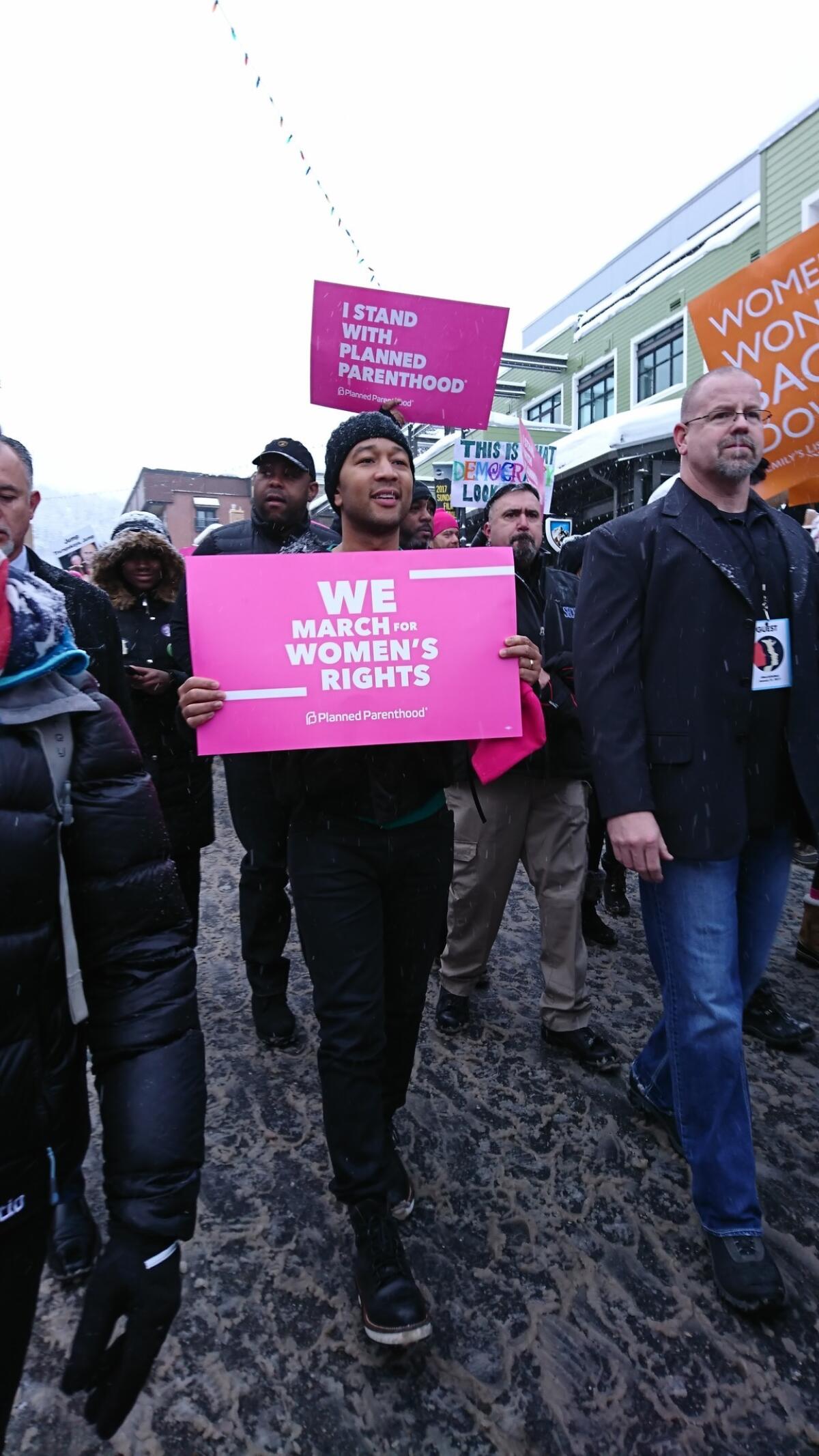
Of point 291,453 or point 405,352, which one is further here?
point 405,352

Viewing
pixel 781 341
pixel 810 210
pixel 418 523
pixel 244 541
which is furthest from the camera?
pixel 810 210

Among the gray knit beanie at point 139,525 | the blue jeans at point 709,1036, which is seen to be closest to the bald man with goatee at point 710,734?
the blue jeans at point 709,1036

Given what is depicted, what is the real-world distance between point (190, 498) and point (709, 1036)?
57310 mm

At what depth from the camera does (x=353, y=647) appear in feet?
7.13

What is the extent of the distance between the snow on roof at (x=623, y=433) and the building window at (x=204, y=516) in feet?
152

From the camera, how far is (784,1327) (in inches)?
75.7

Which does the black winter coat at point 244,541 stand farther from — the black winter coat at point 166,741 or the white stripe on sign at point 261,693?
the white stripe on sign at point 261,693

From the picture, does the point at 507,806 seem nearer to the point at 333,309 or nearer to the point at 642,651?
the point at 642,651

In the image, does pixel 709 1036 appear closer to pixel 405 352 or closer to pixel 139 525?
pixel 139 525

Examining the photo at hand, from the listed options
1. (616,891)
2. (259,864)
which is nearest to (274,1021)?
(259,864)

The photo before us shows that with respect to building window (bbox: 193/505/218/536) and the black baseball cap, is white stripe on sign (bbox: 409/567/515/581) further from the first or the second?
building window (bbox: 193/505/218/536)

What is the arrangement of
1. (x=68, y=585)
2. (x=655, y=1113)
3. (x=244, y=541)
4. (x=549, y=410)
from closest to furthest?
(x=68, y=585) → (x=655, y=1113) → (x=244, y=541) → (x=549, y=410)

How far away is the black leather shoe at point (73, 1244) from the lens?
2.11 m

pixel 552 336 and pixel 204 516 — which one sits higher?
pixel 552 336
